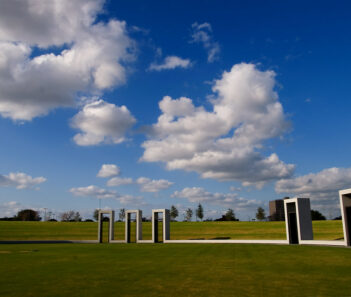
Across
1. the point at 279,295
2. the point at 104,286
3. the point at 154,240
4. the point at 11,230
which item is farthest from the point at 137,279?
the point at 11,230

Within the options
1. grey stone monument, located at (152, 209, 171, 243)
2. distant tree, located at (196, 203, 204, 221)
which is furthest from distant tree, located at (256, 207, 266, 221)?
grey stone monument, located at (152, 209, 171, 243)

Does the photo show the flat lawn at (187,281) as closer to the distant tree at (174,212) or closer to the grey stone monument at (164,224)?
the grey stone monument at (164,224)

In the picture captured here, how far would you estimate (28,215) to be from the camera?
192 m

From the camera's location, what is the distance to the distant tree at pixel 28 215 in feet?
625

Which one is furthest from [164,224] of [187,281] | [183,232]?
[187,281]

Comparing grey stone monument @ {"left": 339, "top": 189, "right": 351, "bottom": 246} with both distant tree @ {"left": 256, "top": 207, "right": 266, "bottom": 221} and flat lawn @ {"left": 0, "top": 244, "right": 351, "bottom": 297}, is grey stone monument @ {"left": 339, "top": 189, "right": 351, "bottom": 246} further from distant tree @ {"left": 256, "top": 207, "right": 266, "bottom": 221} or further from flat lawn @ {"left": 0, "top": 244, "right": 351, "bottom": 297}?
distant tree @ {"left": 256, "top": 207, "right": 266, "bottom": 221}

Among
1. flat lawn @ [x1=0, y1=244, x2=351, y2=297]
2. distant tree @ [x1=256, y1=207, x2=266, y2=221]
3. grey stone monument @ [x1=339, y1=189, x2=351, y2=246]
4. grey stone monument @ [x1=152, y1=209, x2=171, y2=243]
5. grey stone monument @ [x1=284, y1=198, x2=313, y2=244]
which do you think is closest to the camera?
flat lawn @ [x1=0, y1=244, x2=351, y2=297]

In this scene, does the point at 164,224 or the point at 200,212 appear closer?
the point at 164,224

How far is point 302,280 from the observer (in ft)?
45.6

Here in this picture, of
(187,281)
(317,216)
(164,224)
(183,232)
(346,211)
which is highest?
(346,211)

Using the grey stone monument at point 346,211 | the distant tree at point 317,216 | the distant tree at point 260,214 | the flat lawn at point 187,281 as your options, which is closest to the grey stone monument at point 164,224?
the grey stone monument at point 346,211

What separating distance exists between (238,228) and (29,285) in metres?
77.1

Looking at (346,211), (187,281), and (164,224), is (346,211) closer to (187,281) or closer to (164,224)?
(187,281)

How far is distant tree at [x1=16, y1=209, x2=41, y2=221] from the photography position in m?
190
